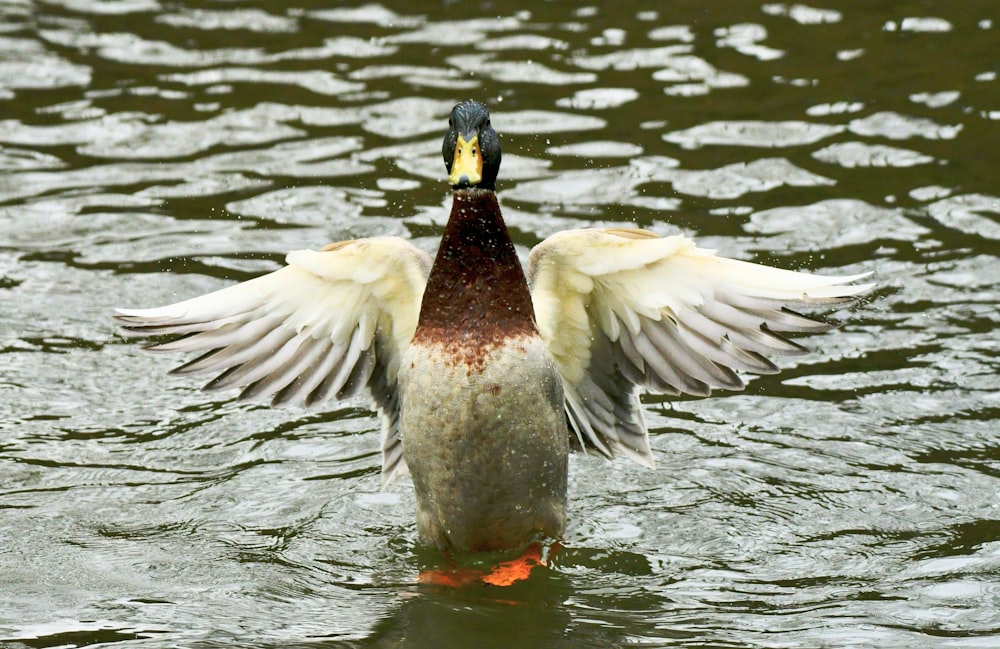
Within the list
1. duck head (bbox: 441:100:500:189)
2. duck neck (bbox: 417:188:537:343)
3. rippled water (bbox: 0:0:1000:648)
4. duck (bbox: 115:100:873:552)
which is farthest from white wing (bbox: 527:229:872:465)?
rippled water (bbox: 0:0:1000:648)

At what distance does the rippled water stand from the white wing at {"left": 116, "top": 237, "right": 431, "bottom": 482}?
0.57 m

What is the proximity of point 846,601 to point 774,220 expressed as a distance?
11.9 ft

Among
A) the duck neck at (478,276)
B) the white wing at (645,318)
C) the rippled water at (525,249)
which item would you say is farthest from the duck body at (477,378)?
the rippled water at (525,249)

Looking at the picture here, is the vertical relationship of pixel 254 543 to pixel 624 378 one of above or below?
below

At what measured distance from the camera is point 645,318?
20.1 feet

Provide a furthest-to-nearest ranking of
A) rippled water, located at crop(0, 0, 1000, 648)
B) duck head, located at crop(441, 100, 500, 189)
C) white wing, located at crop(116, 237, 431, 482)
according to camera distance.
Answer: white wing, located at crop(116, 237, 431, 482) → rippled water, located at crop(0, 0, 1000, 648) → duck head, located at crop(441, 100, 500, 189)

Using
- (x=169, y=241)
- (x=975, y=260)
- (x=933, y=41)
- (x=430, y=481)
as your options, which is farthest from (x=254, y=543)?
(x=933, y=41)

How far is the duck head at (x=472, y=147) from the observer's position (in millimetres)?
5562

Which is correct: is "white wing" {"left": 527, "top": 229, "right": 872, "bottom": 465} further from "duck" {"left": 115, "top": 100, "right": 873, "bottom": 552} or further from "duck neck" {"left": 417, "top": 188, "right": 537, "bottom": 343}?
"duck neck" {"left": 417, "top": 188, "right": 537, "bottom": 343}

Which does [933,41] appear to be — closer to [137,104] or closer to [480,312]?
[137,104]

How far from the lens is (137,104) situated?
10.5 meters

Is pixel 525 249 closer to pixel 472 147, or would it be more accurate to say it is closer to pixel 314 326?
pixel 314 326

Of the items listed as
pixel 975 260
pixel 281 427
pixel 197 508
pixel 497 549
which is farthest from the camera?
pixel 975 260

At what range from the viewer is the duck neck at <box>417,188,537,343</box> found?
5.66 metres
